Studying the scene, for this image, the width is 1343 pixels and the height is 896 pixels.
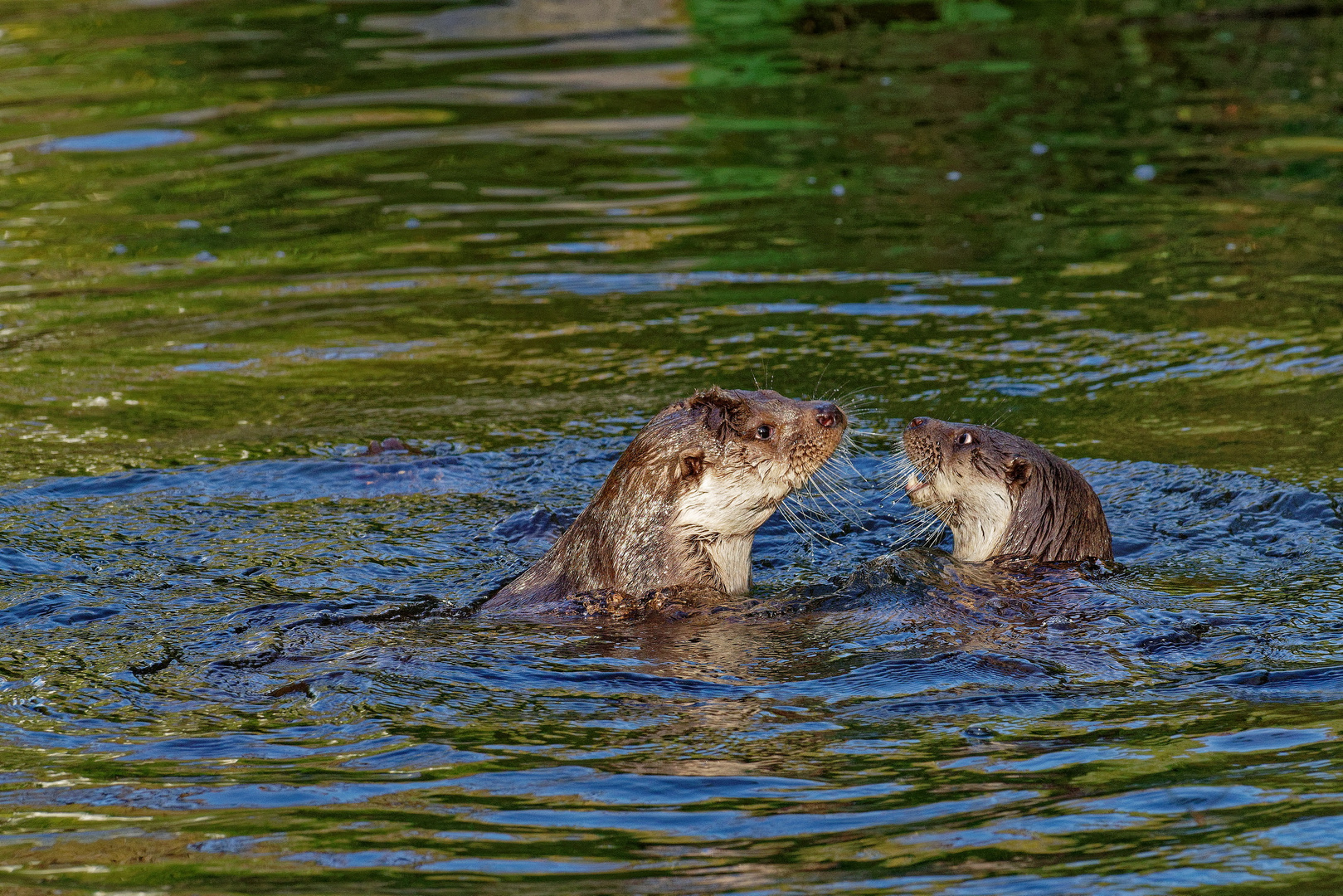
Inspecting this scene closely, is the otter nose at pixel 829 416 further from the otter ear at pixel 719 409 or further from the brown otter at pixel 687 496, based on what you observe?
the otter ear at pixel 719 409

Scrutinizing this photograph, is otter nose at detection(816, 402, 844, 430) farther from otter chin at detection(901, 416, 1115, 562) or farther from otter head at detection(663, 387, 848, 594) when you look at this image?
otter chin at detection(901, 416, 1115, 562)

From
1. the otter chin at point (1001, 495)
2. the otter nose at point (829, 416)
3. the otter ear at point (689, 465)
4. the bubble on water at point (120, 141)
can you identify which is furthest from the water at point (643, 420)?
the otter ear at point (689, 465)

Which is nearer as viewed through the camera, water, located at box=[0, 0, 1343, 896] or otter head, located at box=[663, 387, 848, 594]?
water, located at box=[0, 0, 1343, 896]

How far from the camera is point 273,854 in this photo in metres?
3.63

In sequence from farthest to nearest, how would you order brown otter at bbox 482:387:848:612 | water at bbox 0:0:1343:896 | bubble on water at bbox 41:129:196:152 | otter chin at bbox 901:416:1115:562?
bubble on water at bbox 41:129:196:152 < otter chin at bbox 901:416:1115:562 < brown otter at bbox 482:387:848:612 < water at bbox 0:0:1343:896

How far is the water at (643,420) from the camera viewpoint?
3.81m

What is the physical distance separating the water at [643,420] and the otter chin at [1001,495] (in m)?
0.25

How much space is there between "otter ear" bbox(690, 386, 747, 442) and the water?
484mm

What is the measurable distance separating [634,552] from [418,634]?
79 centimetres

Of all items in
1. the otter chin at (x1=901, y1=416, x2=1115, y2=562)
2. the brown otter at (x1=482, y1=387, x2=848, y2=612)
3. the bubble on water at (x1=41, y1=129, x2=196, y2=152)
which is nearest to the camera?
the brown otter at (x1=482, y1=387, x2=848, y2=612)

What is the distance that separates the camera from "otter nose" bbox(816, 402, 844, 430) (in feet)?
18.4

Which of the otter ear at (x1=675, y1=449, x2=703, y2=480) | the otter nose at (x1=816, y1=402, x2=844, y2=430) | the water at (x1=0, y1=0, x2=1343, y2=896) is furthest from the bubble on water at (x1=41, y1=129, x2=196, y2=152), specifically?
the otter nose at (x1=816, y1=402, x2=844, y2=430)

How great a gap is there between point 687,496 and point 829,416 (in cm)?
→ 57

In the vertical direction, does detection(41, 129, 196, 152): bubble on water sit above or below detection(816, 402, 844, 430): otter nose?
above
